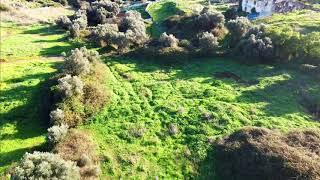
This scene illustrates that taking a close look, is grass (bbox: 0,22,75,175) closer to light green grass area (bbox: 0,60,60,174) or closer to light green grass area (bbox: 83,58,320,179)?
light green grass area (bbox: 0,60,60,174)

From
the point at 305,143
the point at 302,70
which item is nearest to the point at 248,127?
the point at 305,143

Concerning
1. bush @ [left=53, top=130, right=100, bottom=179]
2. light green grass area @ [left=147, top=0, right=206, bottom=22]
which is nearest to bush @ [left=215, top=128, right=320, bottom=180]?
bush @ [left=53, top=130, right=100, bottom=179]

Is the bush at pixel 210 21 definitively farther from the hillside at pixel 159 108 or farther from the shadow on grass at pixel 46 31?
the shadow on grass at pixel 46 31

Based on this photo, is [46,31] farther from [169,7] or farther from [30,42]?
[169,7]

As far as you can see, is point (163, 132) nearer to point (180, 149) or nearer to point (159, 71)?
point (180, 149)

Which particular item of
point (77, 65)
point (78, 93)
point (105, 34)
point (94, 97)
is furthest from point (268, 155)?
point (105, 34)
